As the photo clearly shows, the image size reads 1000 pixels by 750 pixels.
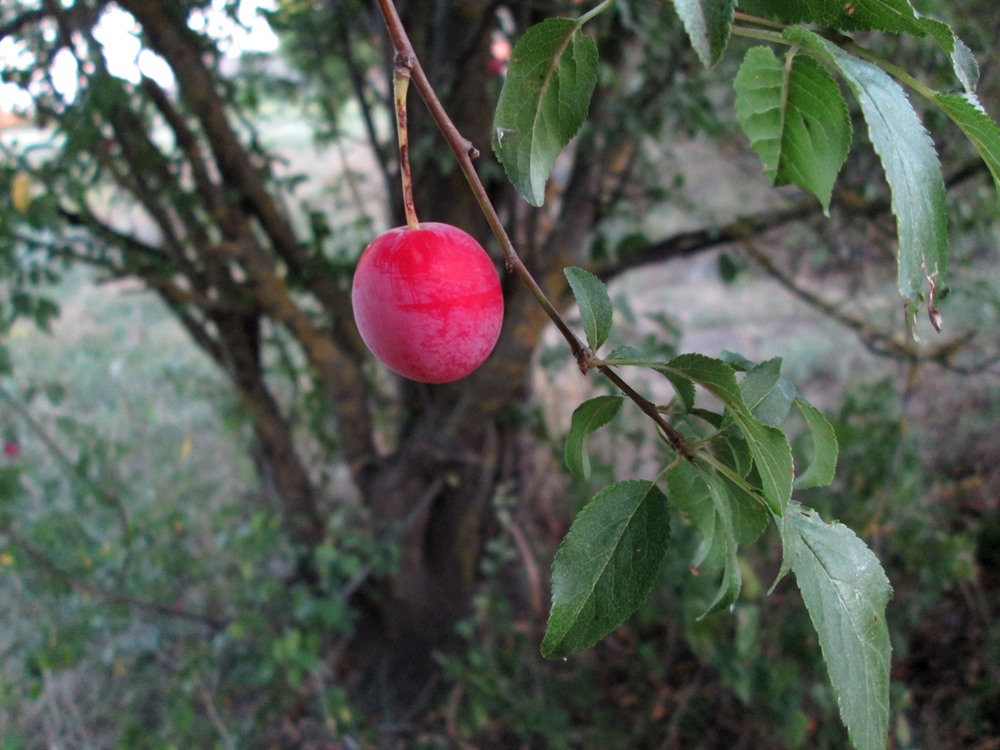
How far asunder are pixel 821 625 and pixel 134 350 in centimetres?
450

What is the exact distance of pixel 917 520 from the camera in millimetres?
2207

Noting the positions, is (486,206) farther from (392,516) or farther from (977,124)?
(392,516)

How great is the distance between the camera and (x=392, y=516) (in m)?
2.33

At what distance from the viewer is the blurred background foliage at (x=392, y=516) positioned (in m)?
1.78

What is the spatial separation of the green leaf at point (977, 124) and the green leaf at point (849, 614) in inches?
9.3

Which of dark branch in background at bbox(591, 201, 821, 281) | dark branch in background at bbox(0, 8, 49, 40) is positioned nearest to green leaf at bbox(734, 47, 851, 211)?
dark branch in background at bbox(0, 8, 49, 40)

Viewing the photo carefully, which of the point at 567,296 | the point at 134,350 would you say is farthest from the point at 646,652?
the point at 134,350

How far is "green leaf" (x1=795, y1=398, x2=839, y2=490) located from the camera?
0.58 metres

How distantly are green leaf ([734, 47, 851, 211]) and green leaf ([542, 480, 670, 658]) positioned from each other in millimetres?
239

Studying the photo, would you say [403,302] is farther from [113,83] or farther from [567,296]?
[567,296]

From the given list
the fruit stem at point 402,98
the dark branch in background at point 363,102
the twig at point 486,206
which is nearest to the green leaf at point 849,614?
the twig at point 486,206

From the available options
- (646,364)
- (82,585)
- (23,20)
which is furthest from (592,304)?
(82,585)

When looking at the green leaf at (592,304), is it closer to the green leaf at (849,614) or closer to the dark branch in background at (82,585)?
the green leaf at (849,614)

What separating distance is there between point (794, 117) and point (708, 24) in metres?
0.11
